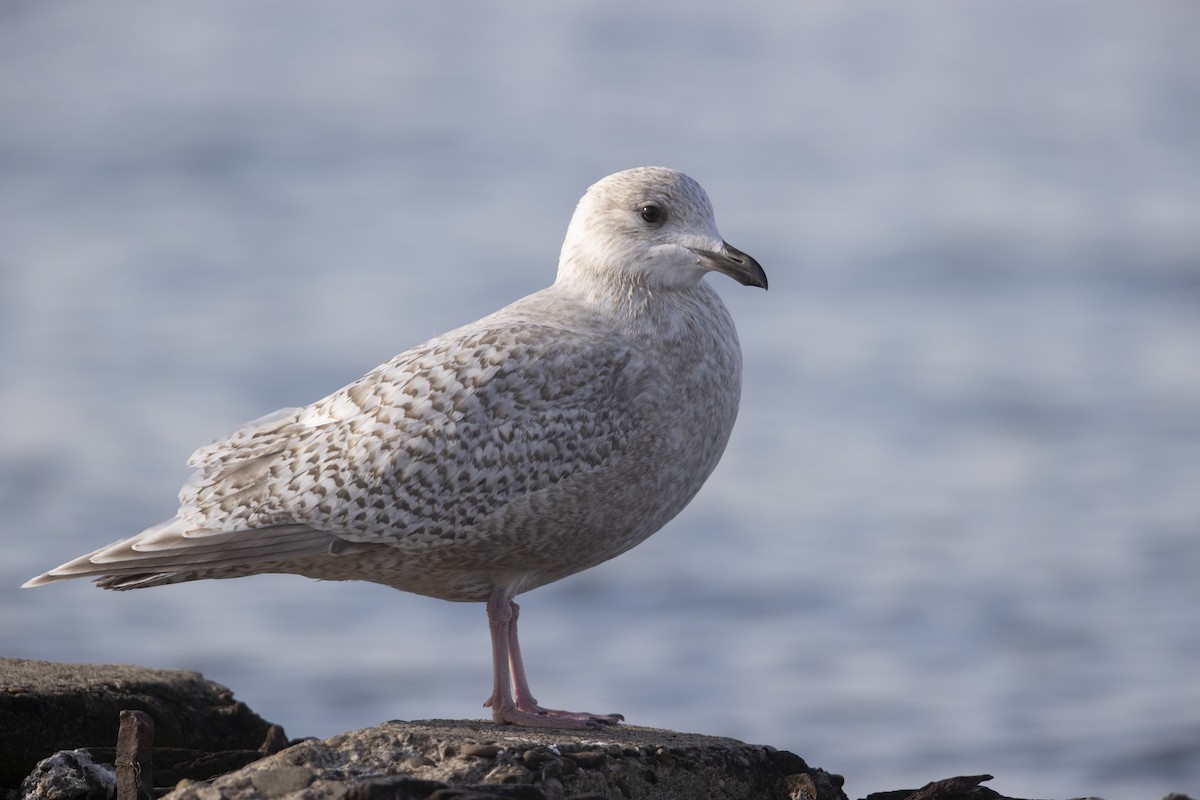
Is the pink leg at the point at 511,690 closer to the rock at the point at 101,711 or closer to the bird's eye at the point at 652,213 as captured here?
the rock at the point at 101,711

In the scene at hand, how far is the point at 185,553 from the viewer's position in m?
5.96

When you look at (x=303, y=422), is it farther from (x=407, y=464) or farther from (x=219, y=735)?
(x=219, y=735)

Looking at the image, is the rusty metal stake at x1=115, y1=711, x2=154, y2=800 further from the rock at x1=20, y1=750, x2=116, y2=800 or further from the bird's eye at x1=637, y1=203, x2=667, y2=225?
the bird's eye at x1=637, y1=203, x2=667, y2=225

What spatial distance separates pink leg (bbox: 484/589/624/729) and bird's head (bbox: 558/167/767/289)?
149 cm

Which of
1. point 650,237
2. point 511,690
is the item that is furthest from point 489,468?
point 650,237

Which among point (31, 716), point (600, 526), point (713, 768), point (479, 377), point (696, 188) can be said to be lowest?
point (713, 768)

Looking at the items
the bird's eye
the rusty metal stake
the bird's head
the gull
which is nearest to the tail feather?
the gull

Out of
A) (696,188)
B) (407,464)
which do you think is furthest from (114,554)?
(696,188)

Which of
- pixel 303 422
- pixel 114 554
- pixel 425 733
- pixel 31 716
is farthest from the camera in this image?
pixel 303 422

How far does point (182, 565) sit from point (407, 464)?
936 mm

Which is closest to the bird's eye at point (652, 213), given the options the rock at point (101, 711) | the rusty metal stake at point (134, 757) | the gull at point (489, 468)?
the gull at point (489, 468)

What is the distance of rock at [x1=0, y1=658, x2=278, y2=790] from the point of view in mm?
5332

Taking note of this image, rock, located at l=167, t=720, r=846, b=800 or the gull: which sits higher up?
the gull

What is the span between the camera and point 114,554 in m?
5.93
